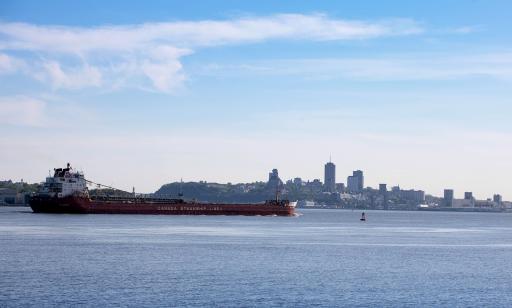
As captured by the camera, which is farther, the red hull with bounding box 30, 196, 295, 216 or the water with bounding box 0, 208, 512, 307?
the red hull with bounding box 30, 196, 295, 216

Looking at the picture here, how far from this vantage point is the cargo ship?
571 feet

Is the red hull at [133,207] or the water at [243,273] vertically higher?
the red hull at [133,207]

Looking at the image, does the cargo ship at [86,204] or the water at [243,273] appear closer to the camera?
the water at [243,273]

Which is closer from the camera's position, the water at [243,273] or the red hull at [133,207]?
the water at [243,273]

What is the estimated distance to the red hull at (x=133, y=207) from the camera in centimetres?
17388

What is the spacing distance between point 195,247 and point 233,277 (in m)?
27.8

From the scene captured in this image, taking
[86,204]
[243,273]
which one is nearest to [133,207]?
[86,204]

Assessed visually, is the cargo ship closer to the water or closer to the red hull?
the red hull

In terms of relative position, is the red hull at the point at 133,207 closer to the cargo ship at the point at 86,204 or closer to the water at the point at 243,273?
the cargo ship at the point at 86,204

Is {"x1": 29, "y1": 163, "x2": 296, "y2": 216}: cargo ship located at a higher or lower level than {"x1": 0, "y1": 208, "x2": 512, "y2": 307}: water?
higher

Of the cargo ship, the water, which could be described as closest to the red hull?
the cargo ship

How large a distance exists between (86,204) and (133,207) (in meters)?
12.2

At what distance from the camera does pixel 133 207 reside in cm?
18425

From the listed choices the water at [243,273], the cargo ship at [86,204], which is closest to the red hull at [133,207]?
the cargo ship at [86,204]
